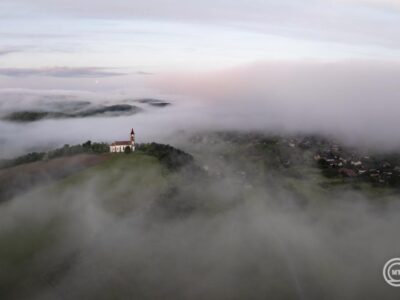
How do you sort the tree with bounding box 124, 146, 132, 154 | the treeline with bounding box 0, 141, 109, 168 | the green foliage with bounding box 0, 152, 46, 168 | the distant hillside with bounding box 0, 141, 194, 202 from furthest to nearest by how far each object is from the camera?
the green foliage with bounding box 0, 152, 46, 168
the treeline with bounding box 0, 141, 109, 168
the tree with bounding box 124, 146, 132, 154
the distant hillside with bounding box 0, 141, 194, 202

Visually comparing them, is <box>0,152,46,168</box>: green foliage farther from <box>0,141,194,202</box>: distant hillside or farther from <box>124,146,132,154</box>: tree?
<box>124,146,132,154</box>: tree

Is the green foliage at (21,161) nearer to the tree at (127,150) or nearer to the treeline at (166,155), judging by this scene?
the tree at (127,150)


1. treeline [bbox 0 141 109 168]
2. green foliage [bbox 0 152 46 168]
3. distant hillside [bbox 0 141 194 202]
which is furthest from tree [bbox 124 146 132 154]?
green foliage [bbox 0 152 46 168]

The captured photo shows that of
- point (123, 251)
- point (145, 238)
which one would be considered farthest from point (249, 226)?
point (123, 251)

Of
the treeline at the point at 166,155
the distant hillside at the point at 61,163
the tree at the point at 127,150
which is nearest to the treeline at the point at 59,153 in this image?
the distant hillside at the point at 61,163

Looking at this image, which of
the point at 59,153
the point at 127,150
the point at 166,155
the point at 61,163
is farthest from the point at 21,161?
the point at 166,155

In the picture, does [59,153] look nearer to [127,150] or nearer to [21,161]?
[21,161]

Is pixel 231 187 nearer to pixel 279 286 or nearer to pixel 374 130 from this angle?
pixel 279 286

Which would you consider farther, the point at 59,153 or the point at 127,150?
the point at 59,153
